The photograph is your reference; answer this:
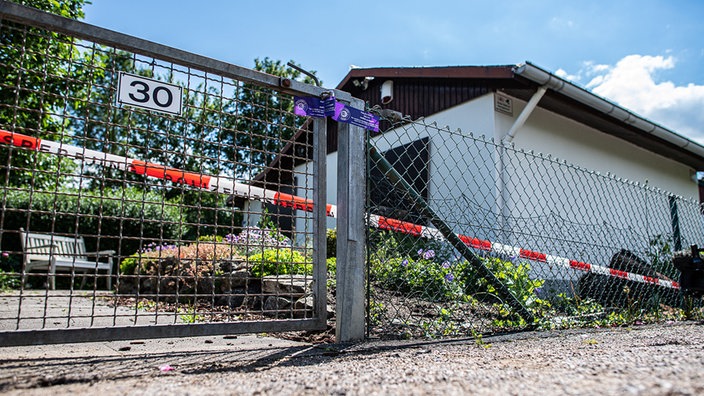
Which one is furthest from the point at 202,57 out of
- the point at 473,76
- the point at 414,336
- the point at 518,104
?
the point at 518,104

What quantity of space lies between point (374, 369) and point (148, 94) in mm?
1743

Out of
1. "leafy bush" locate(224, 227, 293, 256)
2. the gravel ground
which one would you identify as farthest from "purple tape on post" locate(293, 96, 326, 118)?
the gravel ground

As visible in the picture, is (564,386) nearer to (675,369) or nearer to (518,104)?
(675,369)

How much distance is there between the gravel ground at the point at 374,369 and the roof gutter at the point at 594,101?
4804 mm

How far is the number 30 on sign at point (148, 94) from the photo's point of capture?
95.5 inches

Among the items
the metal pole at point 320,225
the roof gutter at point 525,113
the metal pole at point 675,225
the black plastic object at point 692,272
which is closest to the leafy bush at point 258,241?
the metal pole at point 320,225

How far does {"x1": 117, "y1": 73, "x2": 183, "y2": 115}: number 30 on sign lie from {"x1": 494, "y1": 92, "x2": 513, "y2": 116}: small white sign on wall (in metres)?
6.37

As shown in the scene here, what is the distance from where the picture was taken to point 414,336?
3215mm

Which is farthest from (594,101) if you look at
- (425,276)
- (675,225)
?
(425,276)

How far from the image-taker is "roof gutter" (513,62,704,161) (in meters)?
6.96

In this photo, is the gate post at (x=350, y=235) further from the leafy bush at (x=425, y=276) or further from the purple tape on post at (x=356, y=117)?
the leafy bush at (x=425, y=276)

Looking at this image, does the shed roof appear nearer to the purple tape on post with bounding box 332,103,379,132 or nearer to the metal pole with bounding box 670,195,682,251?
the metal pole with bounding box 670,195,682,251

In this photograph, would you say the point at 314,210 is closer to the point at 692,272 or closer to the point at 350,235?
the point at 350,235

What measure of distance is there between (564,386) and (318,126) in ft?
6.65
